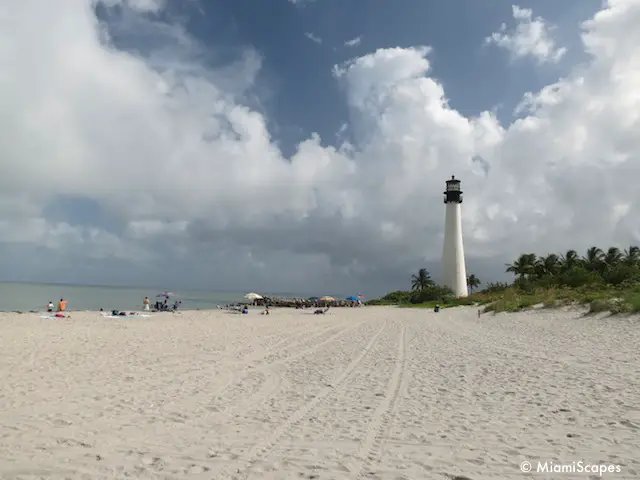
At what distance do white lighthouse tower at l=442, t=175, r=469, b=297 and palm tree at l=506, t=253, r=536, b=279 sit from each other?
766 cm

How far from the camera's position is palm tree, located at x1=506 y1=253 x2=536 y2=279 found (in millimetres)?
57250

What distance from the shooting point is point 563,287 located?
104ft

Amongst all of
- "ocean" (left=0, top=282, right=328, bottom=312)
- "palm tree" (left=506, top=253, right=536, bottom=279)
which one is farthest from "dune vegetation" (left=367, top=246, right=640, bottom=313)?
"ocean" (left=0, top=282, right=328, bottom=312)

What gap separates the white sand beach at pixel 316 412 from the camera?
4.55 m

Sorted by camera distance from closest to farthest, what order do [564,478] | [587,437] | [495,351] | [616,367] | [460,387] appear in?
[564,478] → [587,437] → [460,387] → [616,367] → [495,351]

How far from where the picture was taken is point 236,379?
9.25 metres

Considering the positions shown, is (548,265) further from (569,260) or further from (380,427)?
(380,427)

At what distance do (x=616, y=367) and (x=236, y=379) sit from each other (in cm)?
859

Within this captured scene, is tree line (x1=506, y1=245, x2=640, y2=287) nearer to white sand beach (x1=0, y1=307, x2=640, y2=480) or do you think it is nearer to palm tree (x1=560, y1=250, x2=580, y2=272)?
palm tree (x1=560, y1=250, x2=580, y2=272)

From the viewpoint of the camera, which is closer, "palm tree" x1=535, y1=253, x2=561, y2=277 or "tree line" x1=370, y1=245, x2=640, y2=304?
"tree line" x1=370, y1=245, x2=640, y2=304

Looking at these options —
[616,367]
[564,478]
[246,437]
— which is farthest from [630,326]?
[246,437]

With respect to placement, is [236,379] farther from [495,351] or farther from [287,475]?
[495,351]

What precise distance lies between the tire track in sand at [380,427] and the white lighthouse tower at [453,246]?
166ft

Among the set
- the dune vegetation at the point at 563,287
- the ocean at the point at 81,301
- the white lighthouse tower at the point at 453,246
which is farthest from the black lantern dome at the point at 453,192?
the ocean at the point at 81,301
